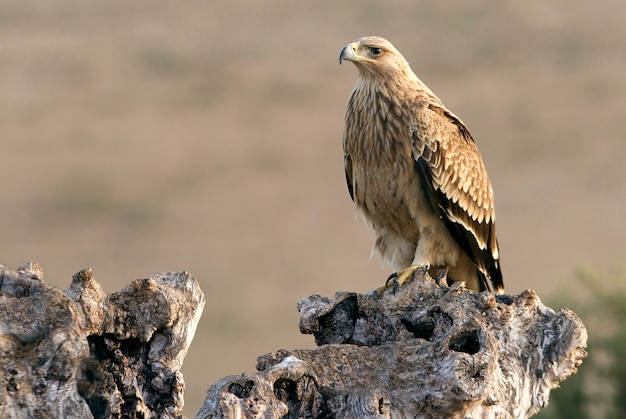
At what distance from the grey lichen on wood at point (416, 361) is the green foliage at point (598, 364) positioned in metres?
6.50

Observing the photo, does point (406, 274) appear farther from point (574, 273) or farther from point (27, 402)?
point (574, 273)

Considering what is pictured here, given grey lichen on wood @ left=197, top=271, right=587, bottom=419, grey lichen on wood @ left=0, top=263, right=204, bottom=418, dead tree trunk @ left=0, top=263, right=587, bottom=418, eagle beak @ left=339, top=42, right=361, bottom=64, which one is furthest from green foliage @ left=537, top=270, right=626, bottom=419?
grey lichen on wood @ left=0, top=263, right=204, bottom=418

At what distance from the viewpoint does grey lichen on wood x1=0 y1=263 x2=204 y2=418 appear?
12.5ft

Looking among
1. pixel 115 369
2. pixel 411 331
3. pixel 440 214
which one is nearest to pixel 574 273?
pixel 440 214

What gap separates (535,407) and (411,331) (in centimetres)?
68

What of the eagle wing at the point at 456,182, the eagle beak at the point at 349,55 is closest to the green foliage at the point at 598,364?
the eagle wing at the point at 456,182

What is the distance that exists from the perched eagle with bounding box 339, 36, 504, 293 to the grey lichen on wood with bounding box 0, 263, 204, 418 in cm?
254

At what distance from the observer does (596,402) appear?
11.2 m

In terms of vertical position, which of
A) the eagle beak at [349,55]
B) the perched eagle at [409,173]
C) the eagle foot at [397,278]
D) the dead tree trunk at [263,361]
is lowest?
the dead tree trunk at [263,361]

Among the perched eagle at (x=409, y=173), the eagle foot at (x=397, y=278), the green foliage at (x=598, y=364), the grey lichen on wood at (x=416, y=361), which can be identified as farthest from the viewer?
the green foliage at (x=598, y=364)

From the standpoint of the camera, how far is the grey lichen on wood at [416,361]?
4059mm

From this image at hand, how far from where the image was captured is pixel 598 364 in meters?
11.4

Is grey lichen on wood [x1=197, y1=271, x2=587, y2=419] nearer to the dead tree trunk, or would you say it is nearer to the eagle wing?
the dead tree trunk

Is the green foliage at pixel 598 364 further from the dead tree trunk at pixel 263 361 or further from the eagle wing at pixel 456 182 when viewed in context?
the dead tree trunk at pixel 263 361
